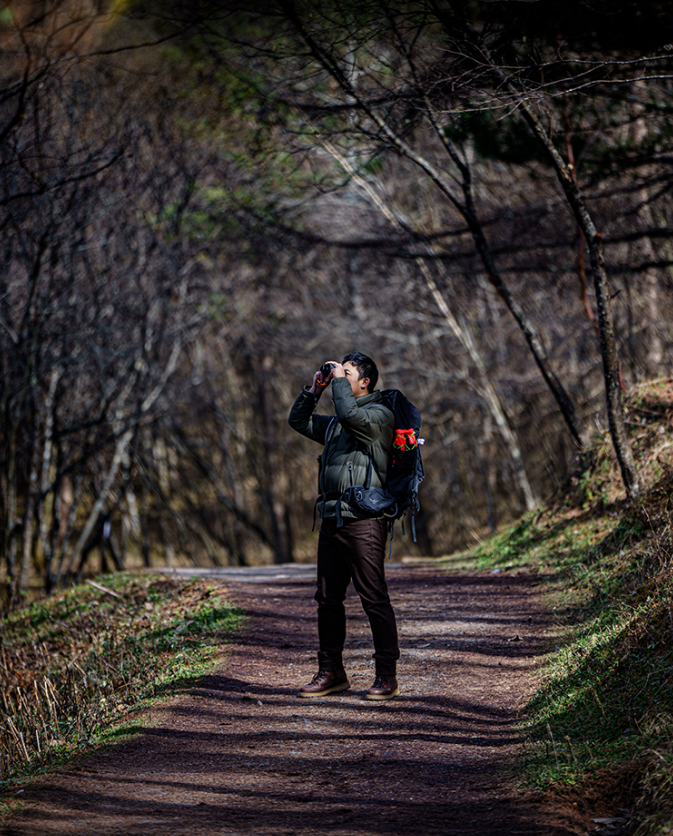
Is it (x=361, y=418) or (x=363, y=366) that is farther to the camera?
(x=363, y=366)

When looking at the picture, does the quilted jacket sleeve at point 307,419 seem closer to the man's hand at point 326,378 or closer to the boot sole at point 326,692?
the man's hand at point 326,378

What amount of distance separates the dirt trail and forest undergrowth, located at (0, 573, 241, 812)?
0.37 meters

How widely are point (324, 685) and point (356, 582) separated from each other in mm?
779

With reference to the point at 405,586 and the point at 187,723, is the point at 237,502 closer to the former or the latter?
the point at 405,586

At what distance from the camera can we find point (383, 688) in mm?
A: 5117

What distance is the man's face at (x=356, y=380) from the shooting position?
520 centimetres

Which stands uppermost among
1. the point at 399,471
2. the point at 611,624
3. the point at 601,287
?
the point at 601,287

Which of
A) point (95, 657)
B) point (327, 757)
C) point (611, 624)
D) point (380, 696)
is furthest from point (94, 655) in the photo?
→ point (611, 624)

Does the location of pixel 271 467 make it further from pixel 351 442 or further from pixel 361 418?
pixel 361 418

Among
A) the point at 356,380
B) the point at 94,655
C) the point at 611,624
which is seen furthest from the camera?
the point at 94,655

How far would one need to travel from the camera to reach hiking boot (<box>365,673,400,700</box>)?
16.8 feet

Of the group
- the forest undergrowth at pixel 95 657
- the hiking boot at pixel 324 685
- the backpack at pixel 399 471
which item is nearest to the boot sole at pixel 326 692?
the hiking boot at pixel 324 685

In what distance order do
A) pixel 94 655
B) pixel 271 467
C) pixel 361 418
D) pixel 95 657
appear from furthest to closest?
pixel 271 467 < pixel 94 655 < pixel 95 657 < pixel 361 418

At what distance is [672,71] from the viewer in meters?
8.50
